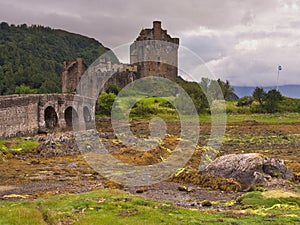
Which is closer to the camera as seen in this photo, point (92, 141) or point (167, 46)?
point (92, 141)

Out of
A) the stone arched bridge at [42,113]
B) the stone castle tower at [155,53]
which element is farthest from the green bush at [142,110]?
the stone castle tower at [155,53]

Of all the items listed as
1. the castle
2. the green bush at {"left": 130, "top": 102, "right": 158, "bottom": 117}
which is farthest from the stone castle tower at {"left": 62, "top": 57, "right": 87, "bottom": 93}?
the green bush at {"left": 130, "top": 102, "right": 158, "bottom": 117}

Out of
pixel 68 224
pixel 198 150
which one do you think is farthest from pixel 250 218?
pixel 198 150

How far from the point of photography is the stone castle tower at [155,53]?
115562mm

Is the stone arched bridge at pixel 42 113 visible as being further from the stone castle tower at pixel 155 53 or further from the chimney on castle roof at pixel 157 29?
the chimney on castle roof at pixel 157 29

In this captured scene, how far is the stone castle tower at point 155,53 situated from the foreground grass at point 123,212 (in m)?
93.1

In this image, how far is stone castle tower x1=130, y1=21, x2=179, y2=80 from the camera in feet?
379

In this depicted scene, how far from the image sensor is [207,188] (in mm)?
30844

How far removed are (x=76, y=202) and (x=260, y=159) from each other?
16.6m

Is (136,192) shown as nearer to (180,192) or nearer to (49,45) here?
(180,192)

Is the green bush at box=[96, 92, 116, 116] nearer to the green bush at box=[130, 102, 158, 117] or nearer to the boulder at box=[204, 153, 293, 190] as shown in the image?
the green bush at box=[130, 102, 158, 117]

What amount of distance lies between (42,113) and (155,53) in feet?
207

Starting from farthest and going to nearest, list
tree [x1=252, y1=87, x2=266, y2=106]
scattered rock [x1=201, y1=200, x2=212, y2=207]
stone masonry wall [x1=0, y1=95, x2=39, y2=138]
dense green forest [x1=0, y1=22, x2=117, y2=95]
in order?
1. dense green forest [x1=0, y1=22, x2=117, y2=95]
2. tree [x1=252, y1=87, x2=266, y2=106]
3. stone masonry wall [x1=0, y1=95, x2=39, y2=138]
4. scattered rock [x1=201, y1=200, x2=212, y2=207]

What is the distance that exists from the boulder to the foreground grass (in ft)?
21.0
